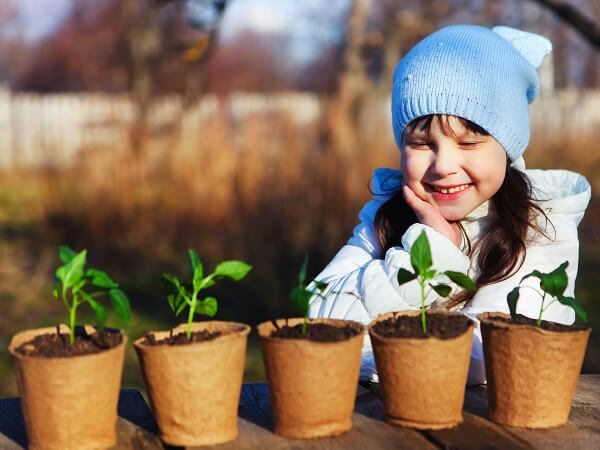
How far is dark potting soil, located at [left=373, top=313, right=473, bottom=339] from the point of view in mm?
1281

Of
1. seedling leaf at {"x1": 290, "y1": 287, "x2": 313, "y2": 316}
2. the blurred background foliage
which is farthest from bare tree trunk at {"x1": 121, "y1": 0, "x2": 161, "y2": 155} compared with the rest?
seedling leaf at {"x1": 290, "y1": 287, "x2": 313, "y2": 316}

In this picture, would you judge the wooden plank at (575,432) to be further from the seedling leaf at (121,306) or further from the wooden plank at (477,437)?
the seedling leaf at (121,306)

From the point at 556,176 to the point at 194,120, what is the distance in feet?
13.6

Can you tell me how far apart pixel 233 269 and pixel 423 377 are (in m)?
0.32

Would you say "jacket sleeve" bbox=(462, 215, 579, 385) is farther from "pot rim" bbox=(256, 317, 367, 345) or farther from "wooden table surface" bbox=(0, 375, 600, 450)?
"pot rim" bbox=(256, 317, 367, 345)

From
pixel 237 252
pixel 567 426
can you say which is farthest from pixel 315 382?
pixel 237 252

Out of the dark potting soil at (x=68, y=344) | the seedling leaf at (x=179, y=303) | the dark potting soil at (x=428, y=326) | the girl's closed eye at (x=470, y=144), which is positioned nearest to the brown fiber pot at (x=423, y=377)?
the dark potting soil at (x=428, y=326)

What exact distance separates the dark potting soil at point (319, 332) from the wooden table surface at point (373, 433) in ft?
0.49

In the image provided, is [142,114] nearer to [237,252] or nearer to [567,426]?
[237,252]

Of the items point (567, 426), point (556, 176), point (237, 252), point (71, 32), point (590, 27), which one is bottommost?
point (237, 252)

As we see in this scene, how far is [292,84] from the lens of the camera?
3391 centimetres

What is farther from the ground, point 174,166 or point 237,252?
point 174,166

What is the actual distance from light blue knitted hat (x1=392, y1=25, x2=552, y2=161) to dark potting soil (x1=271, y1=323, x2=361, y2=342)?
0.75m

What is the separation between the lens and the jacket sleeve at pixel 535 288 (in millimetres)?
1675
